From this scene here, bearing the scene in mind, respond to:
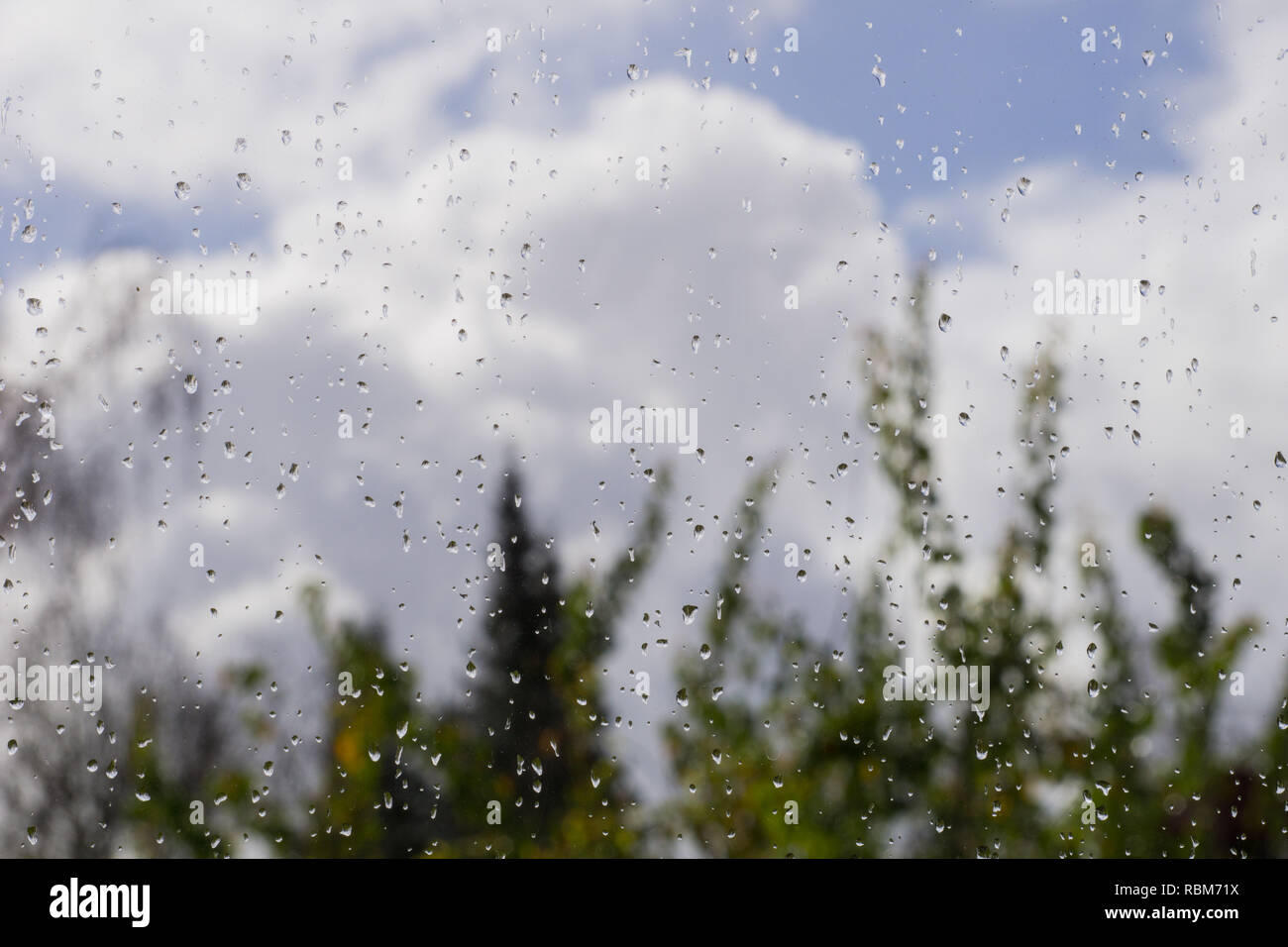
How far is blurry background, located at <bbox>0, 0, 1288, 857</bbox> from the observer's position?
99 centimetres

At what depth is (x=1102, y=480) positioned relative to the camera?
1.00 metres

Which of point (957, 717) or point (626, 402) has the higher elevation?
point (626, 402)

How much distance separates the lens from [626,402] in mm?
1009

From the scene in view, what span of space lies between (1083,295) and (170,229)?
989 mm

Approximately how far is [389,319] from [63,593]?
47 cm

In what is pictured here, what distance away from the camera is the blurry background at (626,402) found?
39.1 inches
